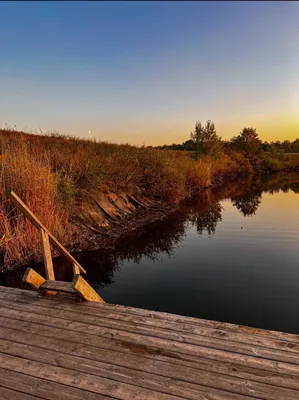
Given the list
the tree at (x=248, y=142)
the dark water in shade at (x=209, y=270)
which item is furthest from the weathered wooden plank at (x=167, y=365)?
the tree at (x=248, y=142)

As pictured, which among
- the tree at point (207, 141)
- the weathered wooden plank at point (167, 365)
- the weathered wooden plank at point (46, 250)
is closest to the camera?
the weathered wooden plank at point (167, 365)

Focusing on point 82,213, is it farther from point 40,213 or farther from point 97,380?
point 97,380

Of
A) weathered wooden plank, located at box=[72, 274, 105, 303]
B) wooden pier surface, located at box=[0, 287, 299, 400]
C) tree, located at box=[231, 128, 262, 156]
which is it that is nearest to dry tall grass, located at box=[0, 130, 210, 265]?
weathered wooden plank, located at box=[72, 274, 105, 303]

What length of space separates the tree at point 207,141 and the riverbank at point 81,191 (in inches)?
452

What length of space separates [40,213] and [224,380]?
19.8 ft

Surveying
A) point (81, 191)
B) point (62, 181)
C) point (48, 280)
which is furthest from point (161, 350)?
point (81, 191)

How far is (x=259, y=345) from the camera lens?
290 centimetres

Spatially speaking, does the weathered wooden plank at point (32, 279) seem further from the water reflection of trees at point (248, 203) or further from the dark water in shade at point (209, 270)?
the water reflection of trees at point (248, 203)

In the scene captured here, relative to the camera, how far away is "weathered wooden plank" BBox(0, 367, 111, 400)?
2.33m

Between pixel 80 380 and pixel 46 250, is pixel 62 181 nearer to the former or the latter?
pixel 46 250

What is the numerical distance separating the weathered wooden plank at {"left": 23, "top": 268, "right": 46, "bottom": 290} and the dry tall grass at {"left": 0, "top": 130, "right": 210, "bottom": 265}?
9.68 feet

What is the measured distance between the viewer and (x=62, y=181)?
914 centimetres

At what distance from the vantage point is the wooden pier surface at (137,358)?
7.73 feet

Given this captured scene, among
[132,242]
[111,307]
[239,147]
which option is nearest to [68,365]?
[111,307]
